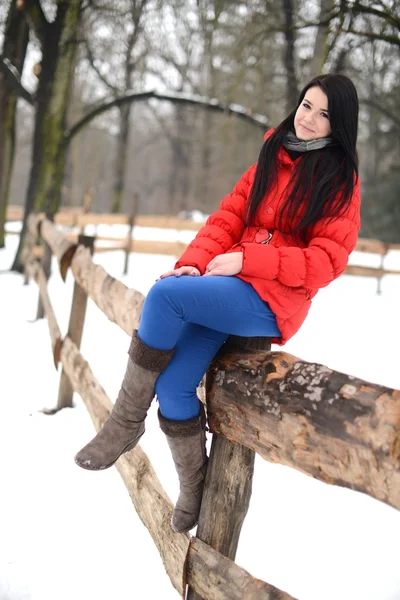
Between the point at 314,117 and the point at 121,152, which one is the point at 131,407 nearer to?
the point at 314,117

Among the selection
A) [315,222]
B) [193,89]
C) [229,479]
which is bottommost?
[229,479]

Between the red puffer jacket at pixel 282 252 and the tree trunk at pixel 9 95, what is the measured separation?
928 cm

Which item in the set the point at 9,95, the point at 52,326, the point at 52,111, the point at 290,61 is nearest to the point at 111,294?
the point at 52,326

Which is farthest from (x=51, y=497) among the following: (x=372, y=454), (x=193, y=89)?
(x=193, y=89)

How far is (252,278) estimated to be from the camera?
165cm

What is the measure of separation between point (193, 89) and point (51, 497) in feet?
60.7

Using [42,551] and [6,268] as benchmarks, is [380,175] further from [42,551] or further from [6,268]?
[42,551]

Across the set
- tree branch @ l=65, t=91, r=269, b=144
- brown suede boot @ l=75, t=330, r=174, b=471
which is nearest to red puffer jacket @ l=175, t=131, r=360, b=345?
brown suede boot @ l=75, t=330, r=174, b=471

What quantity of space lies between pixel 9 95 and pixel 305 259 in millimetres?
10452

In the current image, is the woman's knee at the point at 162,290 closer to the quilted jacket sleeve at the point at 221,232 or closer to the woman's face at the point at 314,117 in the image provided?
the quilted jacket sleeve at the point at 221,232

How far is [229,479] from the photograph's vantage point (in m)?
1.67

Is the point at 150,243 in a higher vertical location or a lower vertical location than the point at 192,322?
lower

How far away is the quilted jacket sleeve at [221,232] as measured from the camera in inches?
70.6

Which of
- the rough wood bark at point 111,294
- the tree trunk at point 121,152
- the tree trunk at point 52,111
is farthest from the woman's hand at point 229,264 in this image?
the tree trunk at point 121,152
